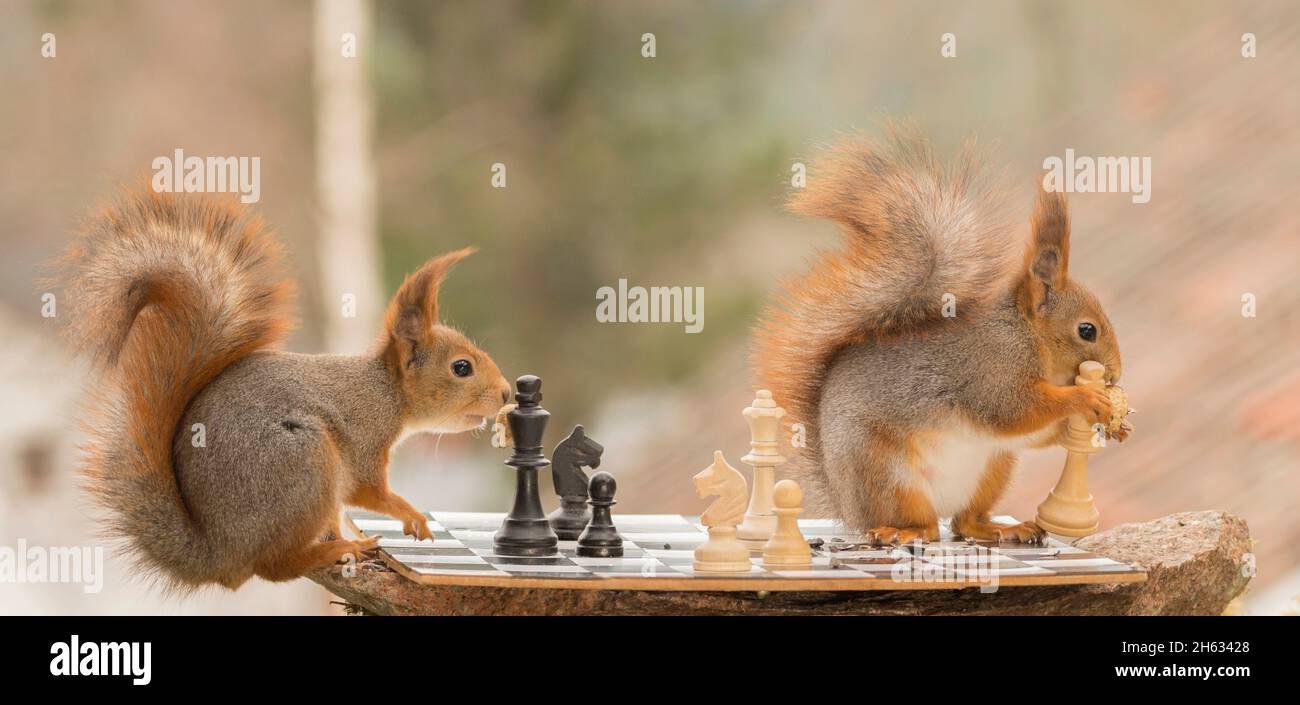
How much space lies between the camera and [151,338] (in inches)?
93.7

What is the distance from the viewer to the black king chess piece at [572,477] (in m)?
2.62

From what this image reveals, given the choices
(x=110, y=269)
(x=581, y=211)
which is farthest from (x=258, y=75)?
(x=110, y=269)

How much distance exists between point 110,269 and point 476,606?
789 mm

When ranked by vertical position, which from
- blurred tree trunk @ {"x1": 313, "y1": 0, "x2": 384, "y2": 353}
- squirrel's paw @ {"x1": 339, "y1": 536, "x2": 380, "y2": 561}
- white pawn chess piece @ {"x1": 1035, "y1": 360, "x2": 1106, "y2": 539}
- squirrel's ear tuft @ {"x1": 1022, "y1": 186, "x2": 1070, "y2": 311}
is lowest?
squirrel's paw @ {"x1": 339, "y1": 536, "x2": 380, "y2": 561}

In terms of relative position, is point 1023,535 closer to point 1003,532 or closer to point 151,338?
point 1003,532

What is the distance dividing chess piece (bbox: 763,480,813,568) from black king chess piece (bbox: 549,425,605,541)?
414mm

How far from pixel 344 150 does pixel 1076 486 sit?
2.49 m

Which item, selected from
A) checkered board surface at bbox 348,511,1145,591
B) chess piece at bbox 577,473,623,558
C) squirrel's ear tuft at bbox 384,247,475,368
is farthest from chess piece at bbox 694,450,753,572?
squirrel's ear tuft at bbox 384,247,475,368

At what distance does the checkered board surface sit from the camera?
219cm

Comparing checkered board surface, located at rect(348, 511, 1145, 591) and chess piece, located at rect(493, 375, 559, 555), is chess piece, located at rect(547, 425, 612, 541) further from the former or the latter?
chess piece, located at rect(493, 375, 559, 555)

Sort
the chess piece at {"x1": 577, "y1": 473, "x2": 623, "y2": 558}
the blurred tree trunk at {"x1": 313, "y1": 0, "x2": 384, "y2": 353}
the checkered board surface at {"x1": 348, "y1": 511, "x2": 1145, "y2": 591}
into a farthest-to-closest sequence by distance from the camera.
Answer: the blurred tree trunk at {"x1": 313, "y1": 0, "x2": 384, "y2": 353} < the chess piece at {"x1": 577, "y1": 473, "x2": 623, "y2": 558} < the checkered board surface at {"x1": 348, "y1": 511, "x2": 1145, "y2": 591}

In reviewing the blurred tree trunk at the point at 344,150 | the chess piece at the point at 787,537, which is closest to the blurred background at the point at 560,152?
the blurred tree trunk at the point at 344,150

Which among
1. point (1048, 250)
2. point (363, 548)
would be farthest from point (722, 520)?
point (1048, 250)

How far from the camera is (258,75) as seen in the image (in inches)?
171
